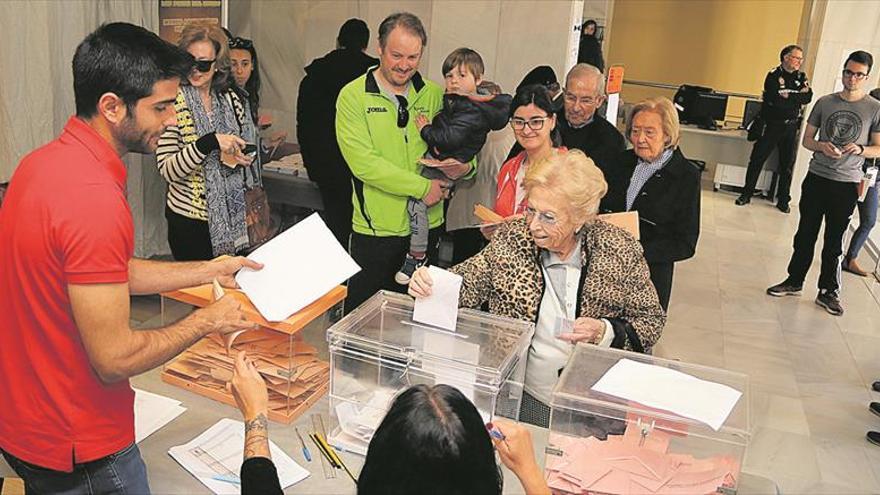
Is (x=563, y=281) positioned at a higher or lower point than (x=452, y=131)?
lower

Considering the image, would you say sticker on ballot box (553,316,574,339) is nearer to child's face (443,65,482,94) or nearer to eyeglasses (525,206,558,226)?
eyeglasses (525,206,558,226)

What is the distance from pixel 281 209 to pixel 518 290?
118 inches

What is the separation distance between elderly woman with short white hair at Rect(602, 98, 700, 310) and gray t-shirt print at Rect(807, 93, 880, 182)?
8.12 feet

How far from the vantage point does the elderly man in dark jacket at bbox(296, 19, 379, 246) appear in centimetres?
452

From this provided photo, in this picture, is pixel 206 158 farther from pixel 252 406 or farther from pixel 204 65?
pixel 252 406

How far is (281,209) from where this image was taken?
5.24 meters

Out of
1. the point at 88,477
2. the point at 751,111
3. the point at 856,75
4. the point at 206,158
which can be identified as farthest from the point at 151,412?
the point at 751,111

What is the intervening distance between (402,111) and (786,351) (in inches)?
122

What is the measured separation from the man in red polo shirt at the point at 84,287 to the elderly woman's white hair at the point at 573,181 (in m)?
1.12

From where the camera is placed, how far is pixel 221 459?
→ 2.02m

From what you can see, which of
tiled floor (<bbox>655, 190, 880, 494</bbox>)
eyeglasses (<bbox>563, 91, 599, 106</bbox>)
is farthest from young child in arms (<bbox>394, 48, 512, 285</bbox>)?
tiled floor (<bbox>655, 190, 880, 494</bbox>)

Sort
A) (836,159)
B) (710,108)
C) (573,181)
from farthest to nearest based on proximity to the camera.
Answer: (710,108) < (836,159) < (573,181)

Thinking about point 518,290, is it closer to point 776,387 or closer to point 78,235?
point 78,235

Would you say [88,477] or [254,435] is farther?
[88,477]
